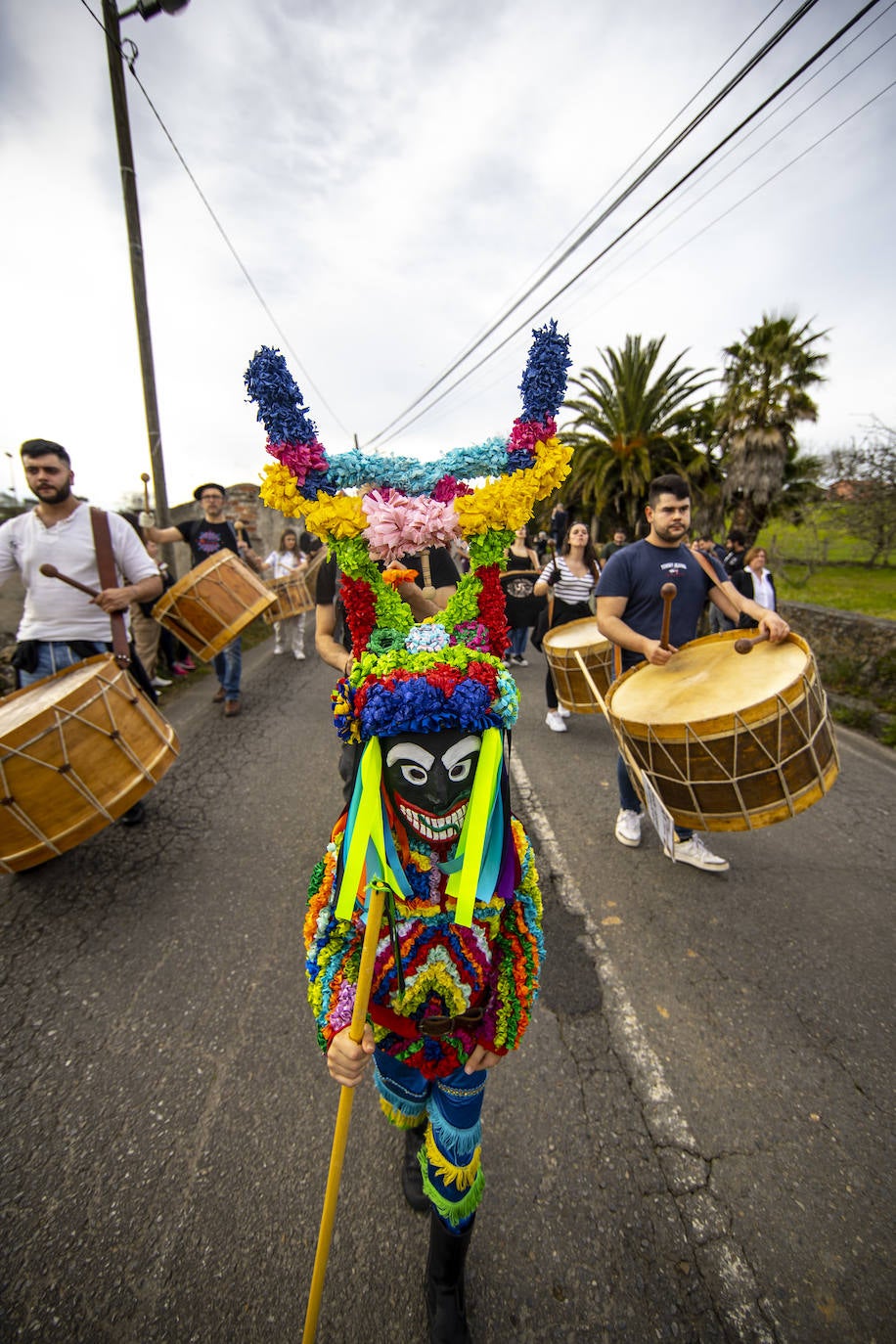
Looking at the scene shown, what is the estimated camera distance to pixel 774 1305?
58.3 inches

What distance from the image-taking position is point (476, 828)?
121cm

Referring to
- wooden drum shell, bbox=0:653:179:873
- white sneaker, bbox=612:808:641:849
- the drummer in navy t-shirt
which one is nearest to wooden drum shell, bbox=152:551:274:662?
wooden drum shell, bbox=0:653:179:873

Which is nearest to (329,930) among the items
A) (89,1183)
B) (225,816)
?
(89,1183)

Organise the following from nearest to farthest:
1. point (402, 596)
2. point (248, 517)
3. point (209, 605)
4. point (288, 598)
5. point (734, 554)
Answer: point (402, 596) → point (209, 605) → point (734, 554) → point (288, 598) → point (248, 517)

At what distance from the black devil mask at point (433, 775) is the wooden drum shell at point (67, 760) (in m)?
2.16

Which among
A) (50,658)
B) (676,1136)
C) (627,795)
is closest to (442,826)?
(676,1136)

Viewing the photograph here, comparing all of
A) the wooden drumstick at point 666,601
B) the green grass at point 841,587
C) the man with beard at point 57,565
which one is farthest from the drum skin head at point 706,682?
the green grass at point 841,587

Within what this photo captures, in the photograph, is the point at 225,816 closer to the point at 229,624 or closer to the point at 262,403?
the point at 229,624

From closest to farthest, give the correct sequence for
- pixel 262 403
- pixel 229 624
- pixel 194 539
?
pixel 262 403, pixel 229 624, pixel 194 539

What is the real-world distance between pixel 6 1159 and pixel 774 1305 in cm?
238

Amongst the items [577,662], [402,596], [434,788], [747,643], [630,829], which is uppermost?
[402,596]

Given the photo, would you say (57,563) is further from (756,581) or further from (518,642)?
(756,581)

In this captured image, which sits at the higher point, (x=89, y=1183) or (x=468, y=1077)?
(x=468, y=1077)

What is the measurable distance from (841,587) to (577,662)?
972cm
